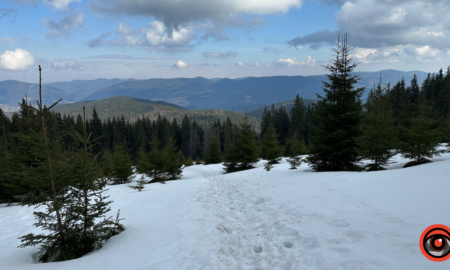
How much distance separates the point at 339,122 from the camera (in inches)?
496

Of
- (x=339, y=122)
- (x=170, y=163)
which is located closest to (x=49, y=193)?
(x=339, y=122)

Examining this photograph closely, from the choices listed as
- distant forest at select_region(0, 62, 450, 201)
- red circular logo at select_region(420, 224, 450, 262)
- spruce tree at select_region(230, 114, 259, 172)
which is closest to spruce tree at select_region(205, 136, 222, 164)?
distant forest at select_region(0, 62, 450, 201)

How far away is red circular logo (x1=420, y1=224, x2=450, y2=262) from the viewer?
10.9 ft

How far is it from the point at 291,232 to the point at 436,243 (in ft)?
9.01

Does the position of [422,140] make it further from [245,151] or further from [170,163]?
[170,163]

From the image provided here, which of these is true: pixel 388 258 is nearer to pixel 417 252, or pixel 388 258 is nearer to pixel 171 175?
pixel 417 252

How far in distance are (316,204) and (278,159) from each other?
18.5 m

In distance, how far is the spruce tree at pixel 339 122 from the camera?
1239cm

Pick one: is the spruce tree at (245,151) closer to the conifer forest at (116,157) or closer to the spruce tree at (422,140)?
the conifer forest at (116,157)

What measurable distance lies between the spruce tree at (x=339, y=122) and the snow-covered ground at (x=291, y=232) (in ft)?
12.4

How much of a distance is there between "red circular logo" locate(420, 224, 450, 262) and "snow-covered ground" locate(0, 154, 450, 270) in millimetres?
125

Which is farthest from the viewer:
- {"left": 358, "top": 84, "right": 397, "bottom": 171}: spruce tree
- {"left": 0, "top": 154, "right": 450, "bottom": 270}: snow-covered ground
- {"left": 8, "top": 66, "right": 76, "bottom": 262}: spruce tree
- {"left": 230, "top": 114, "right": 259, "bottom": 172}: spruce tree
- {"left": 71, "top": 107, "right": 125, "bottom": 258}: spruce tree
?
{"left": 230, "top": 114, "right": 259, "bottom": 172}: spruce tree

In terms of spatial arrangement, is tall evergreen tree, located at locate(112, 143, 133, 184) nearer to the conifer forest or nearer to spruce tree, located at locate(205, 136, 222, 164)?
the conifer forest

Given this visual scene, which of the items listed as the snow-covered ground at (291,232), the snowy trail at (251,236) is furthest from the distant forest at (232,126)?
the snowy trail at (251,236)
